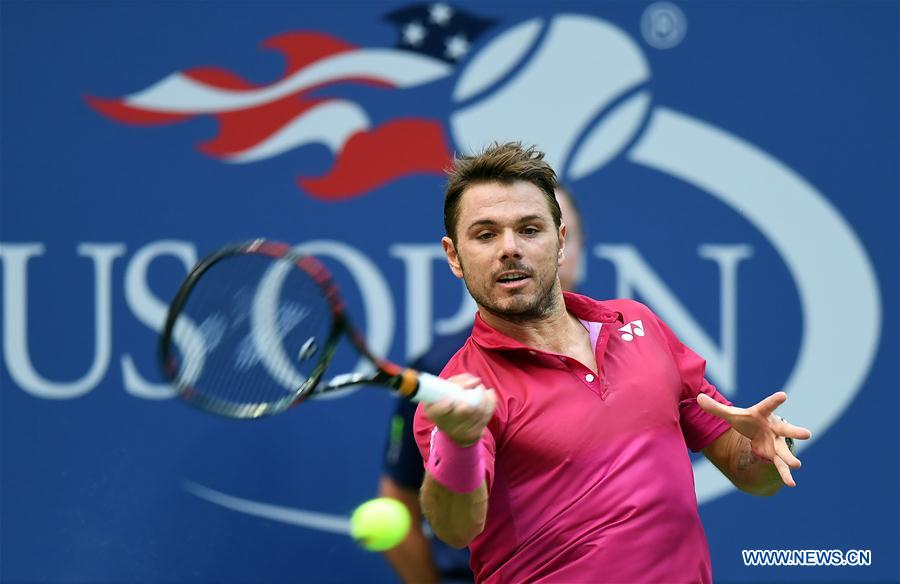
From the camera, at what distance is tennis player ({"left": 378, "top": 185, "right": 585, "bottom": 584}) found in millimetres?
4023

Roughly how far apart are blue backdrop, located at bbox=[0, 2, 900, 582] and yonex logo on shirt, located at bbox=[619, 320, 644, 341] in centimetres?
150

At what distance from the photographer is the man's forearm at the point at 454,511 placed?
244 centimetres

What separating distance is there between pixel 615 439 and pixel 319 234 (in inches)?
80.0

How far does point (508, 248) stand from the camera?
2.75m

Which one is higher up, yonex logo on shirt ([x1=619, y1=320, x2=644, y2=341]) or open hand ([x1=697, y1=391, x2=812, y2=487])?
yonex logo on shirt ([x1=619, y1=320, x2=644, y2=341])

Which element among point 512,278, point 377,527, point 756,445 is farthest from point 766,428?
point 377,527

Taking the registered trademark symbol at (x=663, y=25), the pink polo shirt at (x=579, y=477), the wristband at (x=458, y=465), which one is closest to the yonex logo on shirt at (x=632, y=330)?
the pink polo shirt at (x=579, y=477)

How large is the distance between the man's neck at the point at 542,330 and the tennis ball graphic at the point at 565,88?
5.52ft

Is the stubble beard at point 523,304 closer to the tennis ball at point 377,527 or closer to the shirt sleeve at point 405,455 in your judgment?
the tennis ball at point 377,527

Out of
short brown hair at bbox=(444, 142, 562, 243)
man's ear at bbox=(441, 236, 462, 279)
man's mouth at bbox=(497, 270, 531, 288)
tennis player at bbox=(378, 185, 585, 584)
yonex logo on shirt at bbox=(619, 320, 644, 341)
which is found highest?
short brown hair at bbox=(444, 142, 562, 243)

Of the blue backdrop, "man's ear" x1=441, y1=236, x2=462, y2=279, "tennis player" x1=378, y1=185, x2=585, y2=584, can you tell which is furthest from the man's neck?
the blue backdrop

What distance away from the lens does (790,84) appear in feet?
14.9

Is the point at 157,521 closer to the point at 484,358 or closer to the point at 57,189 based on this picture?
the point at 57,189

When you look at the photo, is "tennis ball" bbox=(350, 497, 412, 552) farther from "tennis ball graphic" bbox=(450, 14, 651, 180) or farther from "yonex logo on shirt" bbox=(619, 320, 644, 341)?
"tennis ball graphic" bbox=(450, 14, 651, 180)
